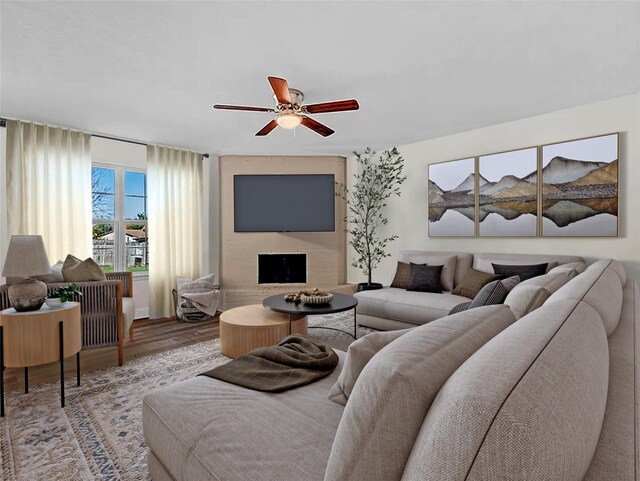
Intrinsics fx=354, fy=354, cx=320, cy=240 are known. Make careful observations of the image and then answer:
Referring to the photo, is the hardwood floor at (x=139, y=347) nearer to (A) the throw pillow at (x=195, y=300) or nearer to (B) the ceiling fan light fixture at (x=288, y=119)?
(A) the throw pillow at (x=195, y=300)

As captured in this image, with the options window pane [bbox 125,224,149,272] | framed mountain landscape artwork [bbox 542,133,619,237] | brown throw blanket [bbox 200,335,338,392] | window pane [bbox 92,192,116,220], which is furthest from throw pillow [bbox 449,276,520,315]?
window pane [bbox 92,192,116,220]

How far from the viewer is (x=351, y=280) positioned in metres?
5.68

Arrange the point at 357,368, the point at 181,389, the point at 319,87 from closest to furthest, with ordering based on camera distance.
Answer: the point at 357,368, the point at 181,389, the point at 319,87

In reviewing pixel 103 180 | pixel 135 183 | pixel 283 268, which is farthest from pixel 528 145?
pixel 103 180

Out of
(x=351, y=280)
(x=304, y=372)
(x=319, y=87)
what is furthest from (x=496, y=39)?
(x=351, y=280)

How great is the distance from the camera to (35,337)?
2.30 meters

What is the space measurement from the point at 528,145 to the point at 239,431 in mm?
4023

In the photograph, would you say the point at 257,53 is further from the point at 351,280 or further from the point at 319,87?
the point at 351,280

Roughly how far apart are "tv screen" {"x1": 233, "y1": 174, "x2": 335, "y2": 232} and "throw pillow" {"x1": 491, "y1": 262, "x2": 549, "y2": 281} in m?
2.59

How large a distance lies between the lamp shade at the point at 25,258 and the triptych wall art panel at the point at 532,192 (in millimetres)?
4086

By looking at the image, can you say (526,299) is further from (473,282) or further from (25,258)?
(25,258)

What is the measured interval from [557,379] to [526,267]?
322 cm

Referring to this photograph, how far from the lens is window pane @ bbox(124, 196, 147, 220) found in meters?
4.94

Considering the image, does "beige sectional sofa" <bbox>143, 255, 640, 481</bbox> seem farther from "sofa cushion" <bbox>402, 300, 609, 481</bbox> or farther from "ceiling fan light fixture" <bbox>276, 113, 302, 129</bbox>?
"ceiling fan light fixture" <bbox>276, 113, 302, 129</bbox>
